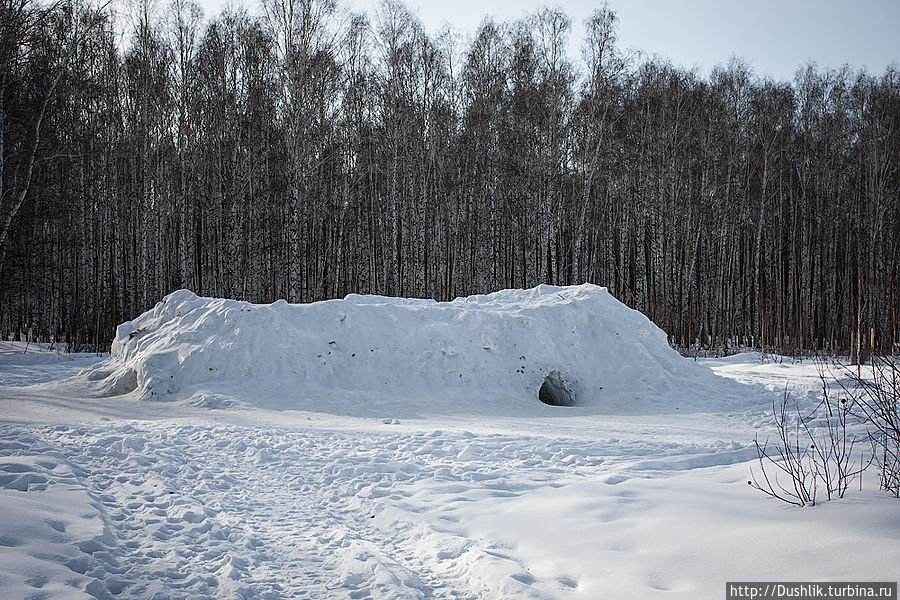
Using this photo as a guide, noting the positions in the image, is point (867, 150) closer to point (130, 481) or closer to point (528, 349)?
point (528, 349)

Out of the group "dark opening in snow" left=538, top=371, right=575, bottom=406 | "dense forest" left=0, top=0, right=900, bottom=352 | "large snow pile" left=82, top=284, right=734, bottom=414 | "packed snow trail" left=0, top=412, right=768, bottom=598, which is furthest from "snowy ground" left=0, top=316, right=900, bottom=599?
"dense forest" left=0, top=0, right=900, bottom=352

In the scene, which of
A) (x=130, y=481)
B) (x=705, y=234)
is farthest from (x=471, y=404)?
(x=705, y=234)

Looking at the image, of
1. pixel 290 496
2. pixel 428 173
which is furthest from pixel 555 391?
pixel 428 173

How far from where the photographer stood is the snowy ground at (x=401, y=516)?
2986 mm

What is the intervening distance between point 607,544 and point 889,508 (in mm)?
1792

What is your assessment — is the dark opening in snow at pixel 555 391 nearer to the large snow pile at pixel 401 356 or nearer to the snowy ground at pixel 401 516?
the large snow pile at pixel 401 356

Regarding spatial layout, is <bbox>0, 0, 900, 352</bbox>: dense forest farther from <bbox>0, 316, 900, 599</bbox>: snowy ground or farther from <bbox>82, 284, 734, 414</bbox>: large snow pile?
<bbox>0, 316, 900, 599</bbox>: snowy ground

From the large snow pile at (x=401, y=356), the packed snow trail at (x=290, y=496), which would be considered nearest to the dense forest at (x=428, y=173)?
the large snow pile at (x=401, y=356)

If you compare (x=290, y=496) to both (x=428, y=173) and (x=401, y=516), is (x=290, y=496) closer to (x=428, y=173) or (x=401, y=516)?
(x=401, y=516)

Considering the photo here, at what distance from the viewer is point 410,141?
22.7m

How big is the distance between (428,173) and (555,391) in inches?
574

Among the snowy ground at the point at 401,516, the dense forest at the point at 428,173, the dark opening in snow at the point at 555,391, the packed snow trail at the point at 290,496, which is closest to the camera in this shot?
the snowy ground at the point at 401,516

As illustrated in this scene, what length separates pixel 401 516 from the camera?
169 inches

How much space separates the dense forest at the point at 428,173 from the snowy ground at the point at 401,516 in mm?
12701
